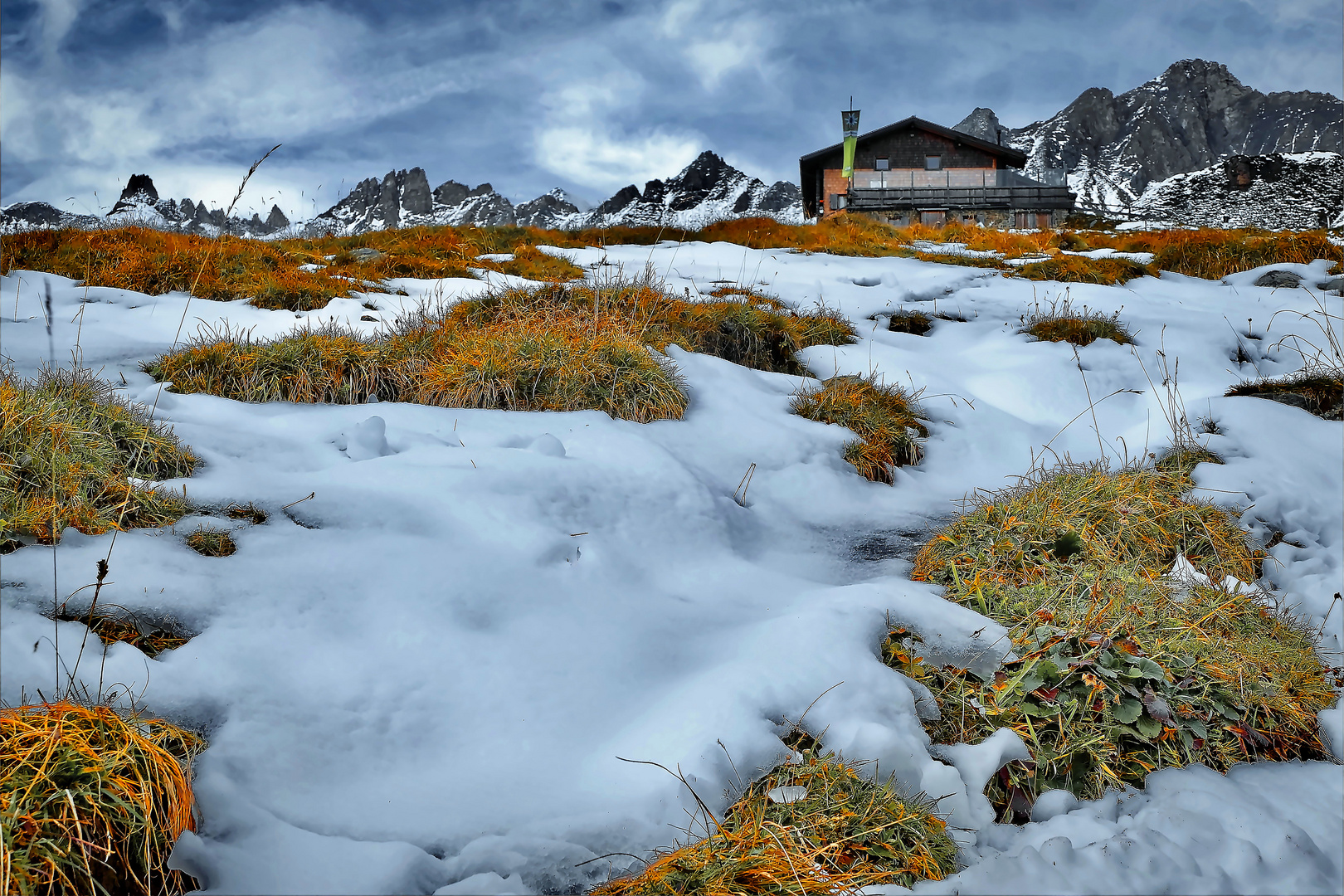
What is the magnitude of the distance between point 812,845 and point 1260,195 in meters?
31.1

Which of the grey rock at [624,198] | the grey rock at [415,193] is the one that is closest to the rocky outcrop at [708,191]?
the grey rock at [624,198]

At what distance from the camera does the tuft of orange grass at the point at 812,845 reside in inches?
67.6

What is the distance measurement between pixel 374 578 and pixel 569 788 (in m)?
1.10

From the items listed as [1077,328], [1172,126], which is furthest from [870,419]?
[1172,126]

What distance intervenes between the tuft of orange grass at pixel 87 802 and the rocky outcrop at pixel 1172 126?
19777cm

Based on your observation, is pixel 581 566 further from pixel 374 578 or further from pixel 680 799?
pixel 680 799

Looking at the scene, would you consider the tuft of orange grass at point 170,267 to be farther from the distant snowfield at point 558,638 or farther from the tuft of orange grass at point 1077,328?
the tuft of orange grass at point 1077,328

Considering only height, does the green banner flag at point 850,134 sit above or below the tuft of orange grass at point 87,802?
above

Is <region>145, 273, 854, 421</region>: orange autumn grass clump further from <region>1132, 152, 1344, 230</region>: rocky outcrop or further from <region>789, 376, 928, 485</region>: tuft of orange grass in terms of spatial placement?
<region>1132, 152, 1344, 230</region>: rocky outcrop

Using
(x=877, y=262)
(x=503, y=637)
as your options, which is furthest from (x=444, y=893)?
(x=877, y=262)

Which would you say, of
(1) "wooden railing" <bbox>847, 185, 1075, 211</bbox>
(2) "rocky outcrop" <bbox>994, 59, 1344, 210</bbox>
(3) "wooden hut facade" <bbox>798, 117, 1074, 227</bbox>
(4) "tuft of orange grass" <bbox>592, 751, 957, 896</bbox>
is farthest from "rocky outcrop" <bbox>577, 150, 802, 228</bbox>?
(4) "tuft of orange grass" <bbox>592, 751, 957, 896</bbox>

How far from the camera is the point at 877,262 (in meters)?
9.71

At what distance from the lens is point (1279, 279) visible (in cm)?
793

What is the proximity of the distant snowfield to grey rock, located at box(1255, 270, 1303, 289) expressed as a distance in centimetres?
441
